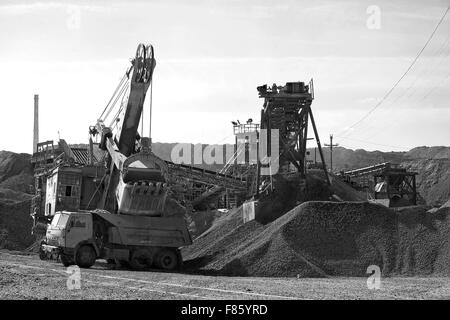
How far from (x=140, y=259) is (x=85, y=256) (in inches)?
94.9

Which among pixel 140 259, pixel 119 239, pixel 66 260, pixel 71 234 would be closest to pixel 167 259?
pixel 140 259

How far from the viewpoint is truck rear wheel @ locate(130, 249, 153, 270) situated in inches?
1192

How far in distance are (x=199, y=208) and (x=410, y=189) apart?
69.6 ft

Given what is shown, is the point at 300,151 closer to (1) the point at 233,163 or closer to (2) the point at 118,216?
(2) the point at 118,216

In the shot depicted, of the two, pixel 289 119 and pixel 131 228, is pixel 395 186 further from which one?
pixel 131 228

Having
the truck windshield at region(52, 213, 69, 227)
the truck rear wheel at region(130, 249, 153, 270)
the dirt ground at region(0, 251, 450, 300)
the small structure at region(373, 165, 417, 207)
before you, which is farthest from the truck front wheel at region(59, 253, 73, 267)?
the small structure at region(373, 165, 417, 207)

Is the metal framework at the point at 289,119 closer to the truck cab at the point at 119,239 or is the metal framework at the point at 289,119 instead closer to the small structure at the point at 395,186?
the truck cab at the point at 119,239

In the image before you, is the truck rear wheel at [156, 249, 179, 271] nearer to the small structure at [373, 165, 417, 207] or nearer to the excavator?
the excavator

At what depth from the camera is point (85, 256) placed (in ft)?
98.5

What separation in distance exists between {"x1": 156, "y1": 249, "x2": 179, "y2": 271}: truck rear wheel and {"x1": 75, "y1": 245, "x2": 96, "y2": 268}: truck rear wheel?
2.88 metres

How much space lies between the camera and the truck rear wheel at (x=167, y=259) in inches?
1203

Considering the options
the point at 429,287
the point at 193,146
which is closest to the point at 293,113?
the point at 429,287

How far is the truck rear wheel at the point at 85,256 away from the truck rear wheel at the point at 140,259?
68.8 inches
